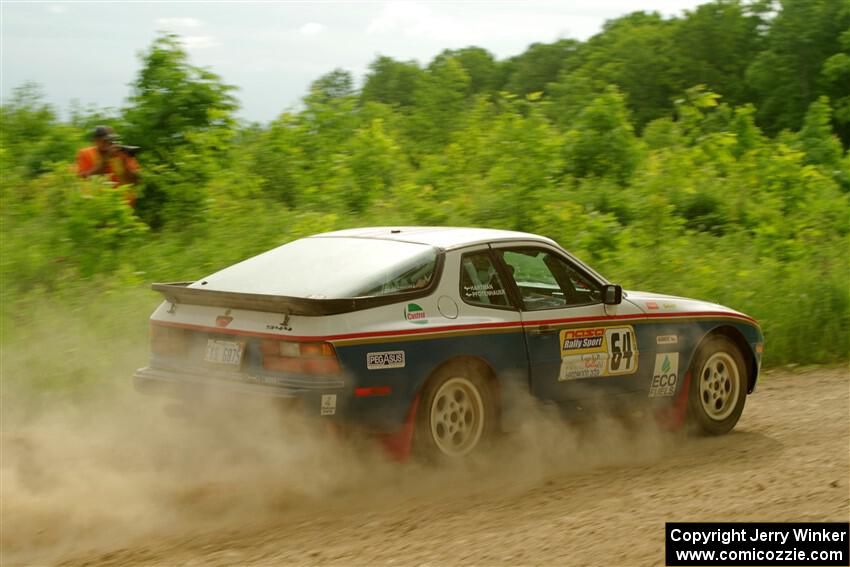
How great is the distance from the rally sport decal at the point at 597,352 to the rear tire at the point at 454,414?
0.70 meters

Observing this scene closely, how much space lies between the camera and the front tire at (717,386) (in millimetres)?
7746

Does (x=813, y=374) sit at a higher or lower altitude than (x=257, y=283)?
lower

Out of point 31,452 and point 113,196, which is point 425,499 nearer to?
point 31,452

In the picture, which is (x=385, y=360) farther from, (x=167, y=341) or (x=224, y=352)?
(x=167, y=341)

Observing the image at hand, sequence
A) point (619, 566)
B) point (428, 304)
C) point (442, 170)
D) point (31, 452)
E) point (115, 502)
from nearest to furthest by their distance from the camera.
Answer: point (619, 566) < point (115, 502) < point (428, 304) < point (31, 452) < point (442, 170)

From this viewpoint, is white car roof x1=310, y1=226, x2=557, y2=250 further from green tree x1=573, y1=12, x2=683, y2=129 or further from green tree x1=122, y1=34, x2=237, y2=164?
green tree x1=573, y1=12, x2=683, y2=129

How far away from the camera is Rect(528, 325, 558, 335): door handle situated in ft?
22.0

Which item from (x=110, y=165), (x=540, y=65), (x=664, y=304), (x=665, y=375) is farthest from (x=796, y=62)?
(x=665, y=375)

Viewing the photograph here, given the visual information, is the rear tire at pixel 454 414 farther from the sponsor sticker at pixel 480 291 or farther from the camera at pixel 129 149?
the camera at pixel 129 149

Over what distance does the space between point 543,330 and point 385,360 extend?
1.32 metres

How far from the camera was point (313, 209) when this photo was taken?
559 inches

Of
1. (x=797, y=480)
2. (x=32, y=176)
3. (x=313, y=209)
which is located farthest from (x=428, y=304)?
(x=32, y=176)

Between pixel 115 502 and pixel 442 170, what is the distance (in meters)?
11.8

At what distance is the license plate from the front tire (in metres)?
3.47
